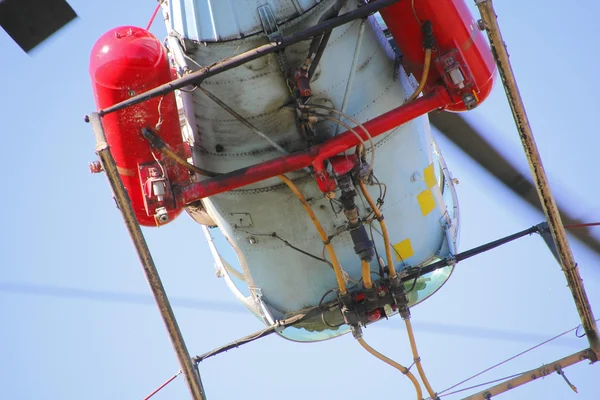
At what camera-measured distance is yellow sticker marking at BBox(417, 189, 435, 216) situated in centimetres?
1068

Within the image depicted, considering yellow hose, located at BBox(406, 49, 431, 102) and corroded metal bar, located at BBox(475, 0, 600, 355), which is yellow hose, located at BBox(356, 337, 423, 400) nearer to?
corroded metal bar, located at BBox(475, 0, 600, 355)

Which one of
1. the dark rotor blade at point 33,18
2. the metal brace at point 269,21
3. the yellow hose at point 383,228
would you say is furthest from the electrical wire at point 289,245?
the dark rotor blade at point 33,18

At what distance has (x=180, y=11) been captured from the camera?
30.2 ft

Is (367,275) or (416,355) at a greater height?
(367,275)

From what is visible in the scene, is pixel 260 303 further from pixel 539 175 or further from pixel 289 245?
pixel 539 175

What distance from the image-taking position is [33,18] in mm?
8305

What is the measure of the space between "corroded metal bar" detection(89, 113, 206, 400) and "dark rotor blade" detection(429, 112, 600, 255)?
2.97m

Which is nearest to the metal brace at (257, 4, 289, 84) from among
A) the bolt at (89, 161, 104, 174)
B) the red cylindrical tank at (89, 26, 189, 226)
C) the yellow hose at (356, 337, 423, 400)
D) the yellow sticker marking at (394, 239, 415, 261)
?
the red cylindrical tank at (89, 26, 189, 226)

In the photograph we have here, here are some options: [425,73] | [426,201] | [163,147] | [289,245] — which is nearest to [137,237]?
[163,147]

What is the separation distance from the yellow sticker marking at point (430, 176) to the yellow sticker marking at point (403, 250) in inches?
25.4

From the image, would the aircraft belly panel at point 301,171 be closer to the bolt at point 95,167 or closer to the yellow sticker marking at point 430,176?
the yellow sticker marking at point 430,176

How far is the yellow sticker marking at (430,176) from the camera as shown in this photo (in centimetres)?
1069

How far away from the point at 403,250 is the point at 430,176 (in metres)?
0.84

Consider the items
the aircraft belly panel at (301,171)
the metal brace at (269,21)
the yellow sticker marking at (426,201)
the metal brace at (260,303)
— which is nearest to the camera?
the metal brace at (269,21)
